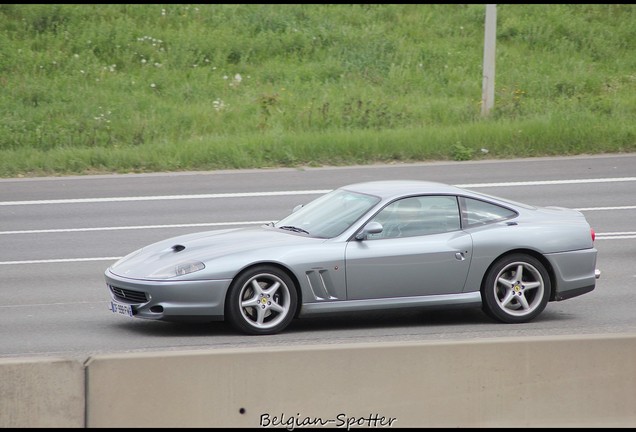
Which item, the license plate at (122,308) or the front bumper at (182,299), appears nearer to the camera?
the front bumper at (182,299)

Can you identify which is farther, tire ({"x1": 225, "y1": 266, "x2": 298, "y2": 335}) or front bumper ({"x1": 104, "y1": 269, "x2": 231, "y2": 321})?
tire ({"x1": 225, "y1": 266, "x2": 298, "y2": 335})

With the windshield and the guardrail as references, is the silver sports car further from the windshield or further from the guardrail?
the guardrail

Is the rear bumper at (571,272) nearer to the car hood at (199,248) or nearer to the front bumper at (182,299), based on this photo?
the car hood at (199,248)

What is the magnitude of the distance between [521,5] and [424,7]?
326 cm

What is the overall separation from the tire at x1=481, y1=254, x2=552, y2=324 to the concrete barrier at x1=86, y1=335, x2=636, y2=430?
128 inches

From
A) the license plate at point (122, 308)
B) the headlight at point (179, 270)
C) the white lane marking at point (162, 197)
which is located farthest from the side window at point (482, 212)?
the white lane marking at point (162, 197)

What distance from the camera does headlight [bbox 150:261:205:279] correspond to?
28.5ft

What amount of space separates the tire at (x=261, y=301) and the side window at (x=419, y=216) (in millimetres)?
1035

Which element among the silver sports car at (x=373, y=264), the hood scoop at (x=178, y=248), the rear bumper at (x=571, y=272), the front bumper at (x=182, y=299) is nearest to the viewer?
the front bumper at (x=182, y=299)

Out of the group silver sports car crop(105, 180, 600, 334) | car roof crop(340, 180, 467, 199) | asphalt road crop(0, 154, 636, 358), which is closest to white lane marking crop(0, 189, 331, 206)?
asphalt road crop(0, 154, 636, 358)

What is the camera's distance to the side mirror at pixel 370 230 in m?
9.01

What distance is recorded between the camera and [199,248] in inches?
356

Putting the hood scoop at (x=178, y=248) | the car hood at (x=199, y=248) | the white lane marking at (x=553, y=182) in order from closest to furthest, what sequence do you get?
the car hood at (x=199, y=248) < the hood scoop at (x=178, y=248) < the white lane marking at (x=553, y=182)

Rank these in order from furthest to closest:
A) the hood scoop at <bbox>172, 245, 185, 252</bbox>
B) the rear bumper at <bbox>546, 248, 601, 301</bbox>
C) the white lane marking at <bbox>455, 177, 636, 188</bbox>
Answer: the white lane marking at <bbox>455, 177, 636, 188</bbox>, the rear bumper at <bbox>546, 248, 601, 301</bbox>, the hood scoop at <bbox>172, 245, 185, 252</bbox>
